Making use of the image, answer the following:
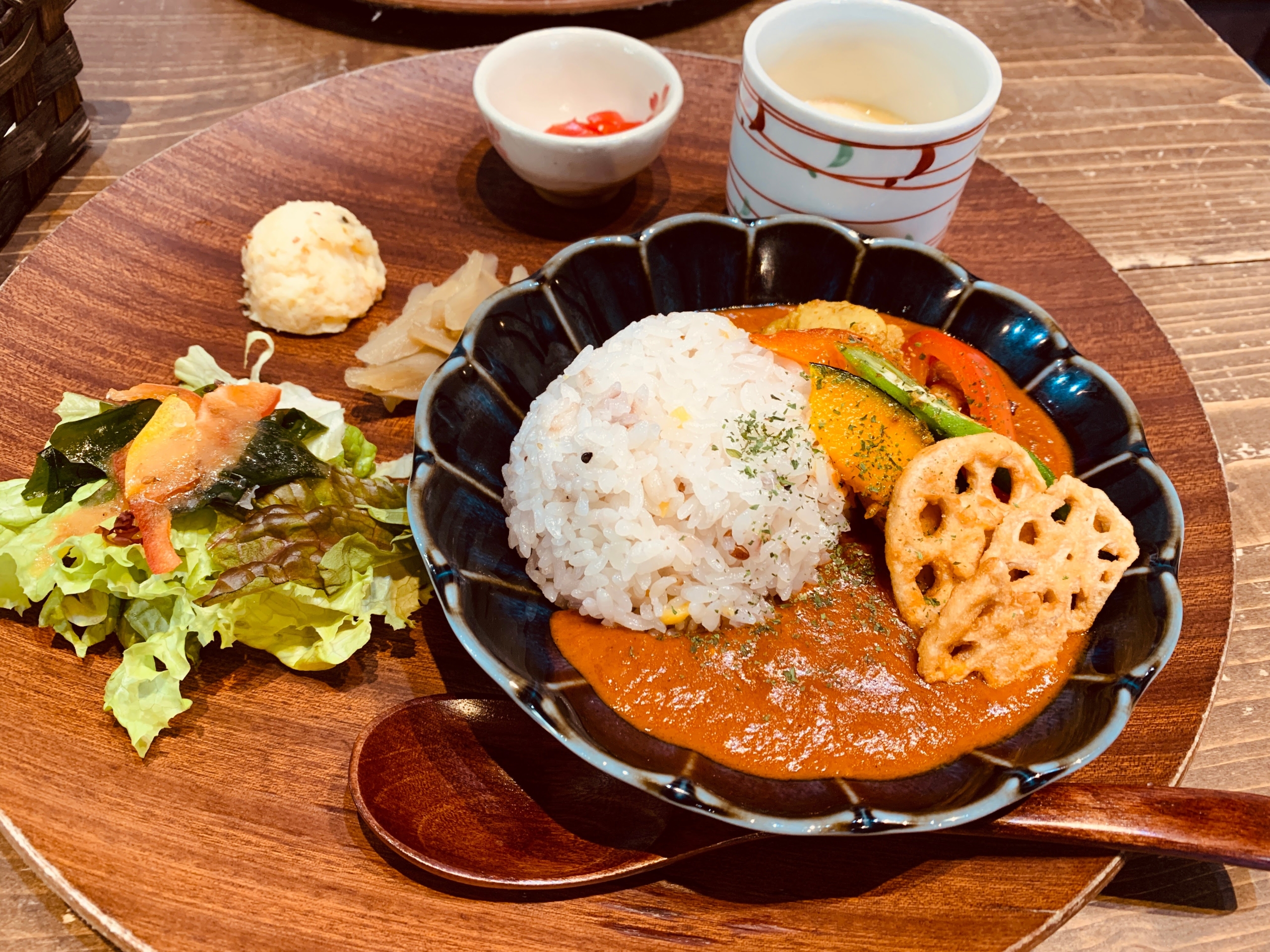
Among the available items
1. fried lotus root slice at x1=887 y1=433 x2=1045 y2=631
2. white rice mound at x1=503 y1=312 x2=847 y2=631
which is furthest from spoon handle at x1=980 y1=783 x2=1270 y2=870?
white rice mound at x1=503 y1=312 x2=847 y2=631

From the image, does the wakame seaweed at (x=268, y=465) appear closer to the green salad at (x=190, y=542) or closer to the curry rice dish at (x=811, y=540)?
the green salad at (x=190, y=542)

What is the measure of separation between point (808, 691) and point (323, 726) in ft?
3.26

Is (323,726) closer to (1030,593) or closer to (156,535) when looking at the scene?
(156,535)

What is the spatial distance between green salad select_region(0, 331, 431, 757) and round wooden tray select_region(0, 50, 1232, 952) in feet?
0.26

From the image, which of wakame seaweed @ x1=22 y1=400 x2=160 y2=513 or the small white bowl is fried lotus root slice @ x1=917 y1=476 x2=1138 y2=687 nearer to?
the small white bowl

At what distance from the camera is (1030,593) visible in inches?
71.9

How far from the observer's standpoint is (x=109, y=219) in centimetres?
259

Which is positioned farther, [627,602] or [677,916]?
[627,602]

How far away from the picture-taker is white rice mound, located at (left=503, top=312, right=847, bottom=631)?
1946 mm

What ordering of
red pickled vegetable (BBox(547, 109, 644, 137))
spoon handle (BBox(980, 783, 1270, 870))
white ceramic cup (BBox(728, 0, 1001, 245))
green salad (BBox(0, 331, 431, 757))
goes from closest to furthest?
spoon handle (BBox(980, 783, 1270, 870)), green salad (BBox(0, 331, 431, 757)), white ceramic cup (BBox(728, 0, 1001, 245)), red pickled vegetable (BBox(547, 109, 644, 137))

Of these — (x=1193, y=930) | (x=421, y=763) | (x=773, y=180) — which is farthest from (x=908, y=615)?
(x=773, y=180)

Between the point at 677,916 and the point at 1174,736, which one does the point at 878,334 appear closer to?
the point at 1174,736

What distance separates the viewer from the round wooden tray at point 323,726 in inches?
62.4

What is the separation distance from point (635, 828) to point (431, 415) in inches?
37.3
